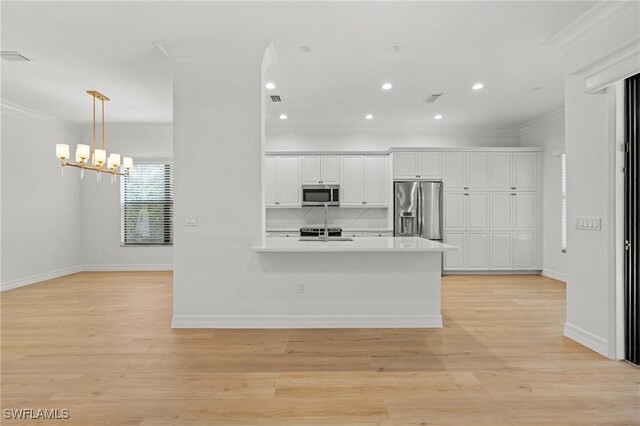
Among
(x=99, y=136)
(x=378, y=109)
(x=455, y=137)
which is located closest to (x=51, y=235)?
(x=99, y=136)

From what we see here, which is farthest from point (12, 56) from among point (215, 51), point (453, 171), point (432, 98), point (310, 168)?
point (453, 171)

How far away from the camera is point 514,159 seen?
6629 millimetres

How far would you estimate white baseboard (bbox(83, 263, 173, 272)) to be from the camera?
706 cm

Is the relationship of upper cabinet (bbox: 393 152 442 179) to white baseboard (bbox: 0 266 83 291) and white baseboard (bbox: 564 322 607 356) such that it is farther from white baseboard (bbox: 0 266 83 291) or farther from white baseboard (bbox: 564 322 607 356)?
white baseboard (bbox: 0 266 83 291)

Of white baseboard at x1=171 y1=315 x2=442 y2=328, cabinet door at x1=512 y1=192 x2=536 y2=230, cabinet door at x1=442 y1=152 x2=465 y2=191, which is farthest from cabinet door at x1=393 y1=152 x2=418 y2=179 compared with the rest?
white baseboard at x1=171 y1=315 x2=442 y2=328

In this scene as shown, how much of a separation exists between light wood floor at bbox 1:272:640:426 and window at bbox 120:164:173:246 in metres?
3.08

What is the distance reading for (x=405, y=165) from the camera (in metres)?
6.65

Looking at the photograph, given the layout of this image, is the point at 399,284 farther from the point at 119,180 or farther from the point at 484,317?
the point at 119,180

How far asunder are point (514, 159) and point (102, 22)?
21.7 feet

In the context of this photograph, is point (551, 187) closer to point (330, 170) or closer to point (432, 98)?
point (432, 98)

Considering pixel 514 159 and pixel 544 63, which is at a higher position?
pixel 544 63

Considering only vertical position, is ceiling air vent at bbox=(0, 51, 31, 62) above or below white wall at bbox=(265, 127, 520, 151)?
above

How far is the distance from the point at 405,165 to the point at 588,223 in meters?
3.78

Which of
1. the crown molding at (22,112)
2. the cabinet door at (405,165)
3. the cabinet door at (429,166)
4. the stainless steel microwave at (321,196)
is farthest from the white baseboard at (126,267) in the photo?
the cabinet door at (429,166)
